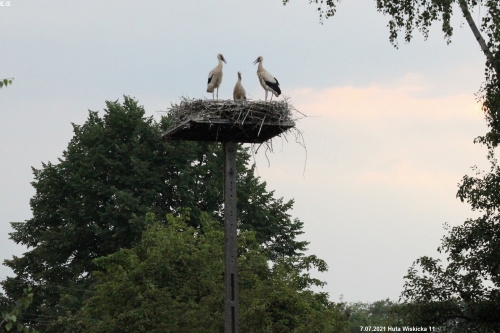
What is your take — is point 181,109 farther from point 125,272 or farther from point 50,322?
point 50,322

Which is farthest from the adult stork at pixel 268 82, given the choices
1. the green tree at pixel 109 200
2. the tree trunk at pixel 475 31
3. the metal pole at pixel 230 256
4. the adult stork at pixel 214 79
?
the green tree at pixel 109 200

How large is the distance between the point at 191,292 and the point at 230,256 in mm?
10236

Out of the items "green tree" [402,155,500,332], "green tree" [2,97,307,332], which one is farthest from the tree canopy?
"green tree" [2,97,307,332]

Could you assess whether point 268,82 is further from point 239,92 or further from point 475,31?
point 475,31

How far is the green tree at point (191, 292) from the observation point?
25031 mm

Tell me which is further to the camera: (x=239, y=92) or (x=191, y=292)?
(x=191, y=292)

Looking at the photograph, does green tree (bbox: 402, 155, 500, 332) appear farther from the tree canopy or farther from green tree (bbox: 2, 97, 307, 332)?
green tree (bbox: 2, 97, 307, 332)

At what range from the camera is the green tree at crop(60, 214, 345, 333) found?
25.0 metres

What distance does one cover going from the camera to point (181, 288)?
87.1 ft

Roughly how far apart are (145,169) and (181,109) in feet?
63.6

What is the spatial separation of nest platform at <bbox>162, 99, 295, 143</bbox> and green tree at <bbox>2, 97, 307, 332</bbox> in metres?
17.8

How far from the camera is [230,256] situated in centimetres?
1628

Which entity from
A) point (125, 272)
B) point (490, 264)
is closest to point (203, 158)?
point (125, 272)

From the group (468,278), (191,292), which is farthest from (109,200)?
(468,278)
